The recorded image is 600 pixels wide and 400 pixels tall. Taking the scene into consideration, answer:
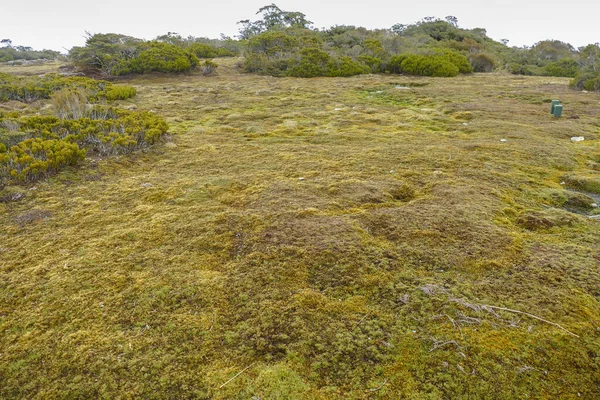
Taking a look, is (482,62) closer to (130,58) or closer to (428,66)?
(428,66)

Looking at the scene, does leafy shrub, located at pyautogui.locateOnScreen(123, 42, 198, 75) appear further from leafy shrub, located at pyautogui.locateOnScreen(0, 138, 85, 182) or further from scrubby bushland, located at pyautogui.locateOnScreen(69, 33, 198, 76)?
leafy shrub, located at pyautogui.locateOnScreen(0, 138, 85, 182)

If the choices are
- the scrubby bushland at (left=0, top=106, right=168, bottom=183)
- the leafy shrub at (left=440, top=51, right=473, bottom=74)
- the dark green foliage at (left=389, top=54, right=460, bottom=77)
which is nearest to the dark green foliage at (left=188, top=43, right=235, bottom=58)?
the dark green foliage at (left=389, top=54, right=460, bottom=77)

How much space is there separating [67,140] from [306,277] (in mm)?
5115

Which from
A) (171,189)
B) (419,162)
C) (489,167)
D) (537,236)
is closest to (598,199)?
(489,167)

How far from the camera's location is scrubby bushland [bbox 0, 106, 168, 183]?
15.4 ft

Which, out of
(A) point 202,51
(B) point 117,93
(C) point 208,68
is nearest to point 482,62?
(C) point 208,68

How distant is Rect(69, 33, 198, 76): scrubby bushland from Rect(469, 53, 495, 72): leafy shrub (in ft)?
54.0

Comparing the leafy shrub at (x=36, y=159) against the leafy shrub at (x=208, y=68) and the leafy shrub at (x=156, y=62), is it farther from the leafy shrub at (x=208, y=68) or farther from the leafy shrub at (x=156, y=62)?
the leafy shrub at (x=208, y=68)

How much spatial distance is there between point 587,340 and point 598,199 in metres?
2.94

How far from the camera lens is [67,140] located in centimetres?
576

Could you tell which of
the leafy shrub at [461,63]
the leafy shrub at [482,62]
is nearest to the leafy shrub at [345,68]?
the leafy shrub at [461,63]

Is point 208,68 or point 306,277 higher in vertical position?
point 208,68

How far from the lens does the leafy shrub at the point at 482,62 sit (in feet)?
69.6

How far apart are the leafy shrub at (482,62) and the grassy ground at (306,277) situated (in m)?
Result: 18.2
